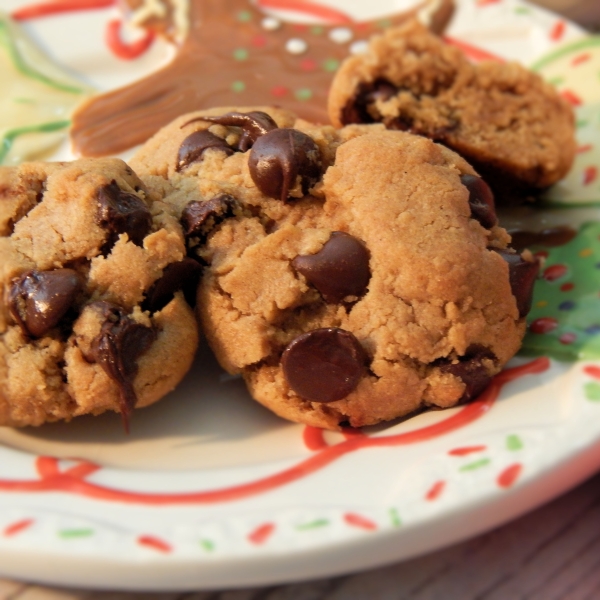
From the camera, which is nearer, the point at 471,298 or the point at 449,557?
the point at 449,557

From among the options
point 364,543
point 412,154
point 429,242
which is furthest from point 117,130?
point 364,543

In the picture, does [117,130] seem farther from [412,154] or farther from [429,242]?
[429,242]

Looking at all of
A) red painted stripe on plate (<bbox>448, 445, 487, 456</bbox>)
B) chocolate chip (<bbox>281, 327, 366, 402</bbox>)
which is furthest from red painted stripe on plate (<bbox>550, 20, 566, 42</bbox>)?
red painted stripe on plate (<bbox>448, 445, 487, 456</bbox>)

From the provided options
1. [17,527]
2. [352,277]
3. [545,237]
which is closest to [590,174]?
A: [545,237]

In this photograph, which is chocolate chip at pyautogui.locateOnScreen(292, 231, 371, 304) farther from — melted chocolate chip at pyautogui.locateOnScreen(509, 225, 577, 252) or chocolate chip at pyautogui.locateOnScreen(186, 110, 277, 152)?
melted chocolate chip at pyautogui.locateOnScreen(509, 225, 577, 252)

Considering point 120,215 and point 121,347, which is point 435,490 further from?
point 120,215

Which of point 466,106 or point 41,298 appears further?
point 466,106
